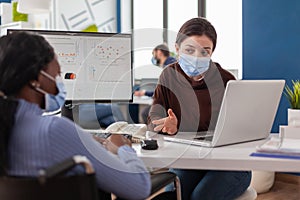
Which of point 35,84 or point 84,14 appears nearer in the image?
point 35,84

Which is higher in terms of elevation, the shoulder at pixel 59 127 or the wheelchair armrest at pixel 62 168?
the shoulder at pixel 59 127

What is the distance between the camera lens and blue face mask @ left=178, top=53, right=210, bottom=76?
1.92 m

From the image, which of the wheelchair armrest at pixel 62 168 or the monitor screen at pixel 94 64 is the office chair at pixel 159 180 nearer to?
the wheelchair armrest at pixel 62 168

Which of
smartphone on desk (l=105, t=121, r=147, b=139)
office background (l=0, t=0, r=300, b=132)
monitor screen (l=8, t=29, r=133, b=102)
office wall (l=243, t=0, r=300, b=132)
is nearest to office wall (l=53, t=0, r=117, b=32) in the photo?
office background (l=0, t=0, r=300, b=132)

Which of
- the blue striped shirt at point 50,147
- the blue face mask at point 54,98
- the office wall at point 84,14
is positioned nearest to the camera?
the blue striped shirt at point 50,147

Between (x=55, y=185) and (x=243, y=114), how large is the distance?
2.56 ft

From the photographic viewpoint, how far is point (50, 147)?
1003 millimetres

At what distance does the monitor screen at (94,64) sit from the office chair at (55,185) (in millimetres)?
1043

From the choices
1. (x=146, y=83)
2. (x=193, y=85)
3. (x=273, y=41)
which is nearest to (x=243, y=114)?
(x=193, y=85)

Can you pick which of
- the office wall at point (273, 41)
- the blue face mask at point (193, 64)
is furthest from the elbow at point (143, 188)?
the office wall at point (273, 41)

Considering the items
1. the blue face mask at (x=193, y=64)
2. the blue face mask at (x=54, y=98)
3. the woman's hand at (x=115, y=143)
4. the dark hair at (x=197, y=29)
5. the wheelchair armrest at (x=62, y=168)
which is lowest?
the woman's hand at (x=115, y=143)

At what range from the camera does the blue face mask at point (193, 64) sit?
192cm

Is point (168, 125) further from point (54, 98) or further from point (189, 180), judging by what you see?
point (54, 98)

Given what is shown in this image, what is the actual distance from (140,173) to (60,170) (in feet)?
1.00
